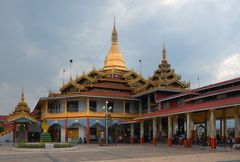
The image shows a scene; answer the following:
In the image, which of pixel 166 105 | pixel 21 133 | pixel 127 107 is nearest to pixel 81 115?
pixel 127 107

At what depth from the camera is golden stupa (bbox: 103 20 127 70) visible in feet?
203

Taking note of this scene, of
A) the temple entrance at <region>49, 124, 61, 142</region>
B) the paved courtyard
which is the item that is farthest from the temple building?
the paved courtyard

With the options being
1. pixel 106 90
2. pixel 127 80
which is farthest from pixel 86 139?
pixel 127 80

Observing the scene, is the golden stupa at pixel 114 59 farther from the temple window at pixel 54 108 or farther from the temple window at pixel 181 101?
the temple window at pixel 181 101

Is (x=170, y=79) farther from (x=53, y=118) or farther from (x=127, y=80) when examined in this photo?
(x=53, y=118)

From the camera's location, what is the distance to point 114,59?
63.1 meters

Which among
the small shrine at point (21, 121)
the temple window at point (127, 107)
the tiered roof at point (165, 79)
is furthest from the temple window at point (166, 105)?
the small shrine at point (21, 121)

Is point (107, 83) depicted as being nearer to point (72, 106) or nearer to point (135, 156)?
point (72, 106)

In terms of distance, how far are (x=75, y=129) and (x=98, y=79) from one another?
29.5 ft

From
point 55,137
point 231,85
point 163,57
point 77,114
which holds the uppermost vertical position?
point 163,57

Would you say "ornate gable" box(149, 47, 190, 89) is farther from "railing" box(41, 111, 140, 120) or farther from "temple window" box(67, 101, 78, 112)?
"temple window" box(67, 101, 78, 112)

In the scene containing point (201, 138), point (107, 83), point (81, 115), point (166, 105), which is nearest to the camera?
point (201, 138)

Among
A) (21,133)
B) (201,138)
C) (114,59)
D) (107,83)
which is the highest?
(114,59)

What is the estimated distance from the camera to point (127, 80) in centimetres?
5531
